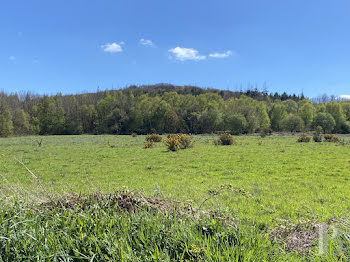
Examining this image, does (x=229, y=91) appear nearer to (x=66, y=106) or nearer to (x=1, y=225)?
(x=66, y=106)

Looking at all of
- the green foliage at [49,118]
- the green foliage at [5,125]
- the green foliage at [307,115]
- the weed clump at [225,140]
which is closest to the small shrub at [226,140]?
the weed clump at [225,140]

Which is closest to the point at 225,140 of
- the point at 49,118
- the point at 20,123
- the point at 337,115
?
the point at 20,123

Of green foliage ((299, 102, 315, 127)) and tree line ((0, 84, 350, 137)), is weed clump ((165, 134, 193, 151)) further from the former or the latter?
green foliage ((299, 102, 315, 127))

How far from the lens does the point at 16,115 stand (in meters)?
63.9

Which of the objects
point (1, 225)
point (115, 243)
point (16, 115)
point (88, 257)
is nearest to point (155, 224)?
point (115, 243)

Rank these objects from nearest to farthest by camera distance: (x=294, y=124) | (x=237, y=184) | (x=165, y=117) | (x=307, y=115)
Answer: (x=237, y=184)
(x=294, y=124)
(x=165, y=117)
(x=307, y=115)

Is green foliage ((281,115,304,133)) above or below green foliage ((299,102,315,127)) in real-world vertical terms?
below

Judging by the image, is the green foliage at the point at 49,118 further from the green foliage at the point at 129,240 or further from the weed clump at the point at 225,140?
the green foliage at the point at 129,240

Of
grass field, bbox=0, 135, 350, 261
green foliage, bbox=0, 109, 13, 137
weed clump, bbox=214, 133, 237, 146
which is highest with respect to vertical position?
green foliage, bbox=0, 109, 13, 137

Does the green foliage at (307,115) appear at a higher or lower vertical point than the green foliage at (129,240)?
higher

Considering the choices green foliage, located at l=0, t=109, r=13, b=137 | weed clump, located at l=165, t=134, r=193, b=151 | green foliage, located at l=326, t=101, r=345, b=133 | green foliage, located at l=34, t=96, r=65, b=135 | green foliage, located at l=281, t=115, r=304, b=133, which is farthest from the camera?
green foliage, located at l=326, t=101, r=345, b=133

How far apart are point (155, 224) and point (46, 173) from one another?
431 inches

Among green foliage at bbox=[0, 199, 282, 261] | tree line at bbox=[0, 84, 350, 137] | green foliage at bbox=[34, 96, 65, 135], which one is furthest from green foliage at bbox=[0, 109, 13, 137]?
green foliage at bbox=[0, 199, 282, 261]

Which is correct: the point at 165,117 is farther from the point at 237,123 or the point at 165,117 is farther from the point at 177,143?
the point at 177,143
